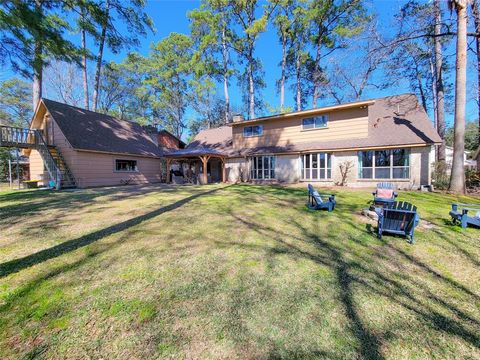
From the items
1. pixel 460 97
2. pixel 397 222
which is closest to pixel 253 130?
pixel 460 97

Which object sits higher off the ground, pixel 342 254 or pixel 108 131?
pixel 108 131

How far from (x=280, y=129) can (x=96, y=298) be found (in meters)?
15.9

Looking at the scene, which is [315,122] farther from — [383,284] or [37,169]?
[37,169]

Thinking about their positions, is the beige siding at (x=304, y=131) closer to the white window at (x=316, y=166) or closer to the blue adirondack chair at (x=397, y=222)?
the white window at (x=316, y=166)

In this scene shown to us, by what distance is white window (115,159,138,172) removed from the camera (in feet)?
53.4

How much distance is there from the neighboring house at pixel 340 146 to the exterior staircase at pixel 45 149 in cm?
671

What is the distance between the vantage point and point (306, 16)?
21.0m

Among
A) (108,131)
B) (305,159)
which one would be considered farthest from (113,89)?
(305,159)

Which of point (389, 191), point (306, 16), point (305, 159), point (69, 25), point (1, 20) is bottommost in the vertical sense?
point (389, 191)

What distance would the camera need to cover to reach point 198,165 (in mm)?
21500

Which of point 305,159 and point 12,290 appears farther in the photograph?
point 305,159

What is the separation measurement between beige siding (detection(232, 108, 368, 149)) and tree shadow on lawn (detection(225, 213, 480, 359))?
11761mm

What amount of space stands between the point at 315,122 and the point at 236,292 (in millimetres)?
14943

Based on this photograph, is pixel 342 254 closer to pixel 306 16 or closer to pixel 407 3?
pixel 407 3
